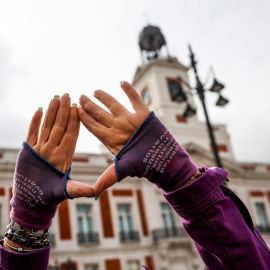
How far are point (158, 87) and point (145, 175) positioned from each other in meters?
23.7

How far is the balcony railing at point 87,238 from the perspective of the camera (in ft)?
59.9

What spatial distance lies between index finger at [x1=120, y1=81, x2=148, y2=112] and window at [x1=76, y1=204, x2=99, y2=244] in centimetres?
1735

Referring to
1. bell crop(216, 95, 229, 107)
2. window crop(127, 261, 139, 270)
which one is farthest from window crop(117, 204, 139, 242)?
bell crop(216, 95, 229, 107)

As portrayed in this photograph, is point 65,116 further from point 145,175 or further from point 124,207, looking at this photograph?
point 124,207

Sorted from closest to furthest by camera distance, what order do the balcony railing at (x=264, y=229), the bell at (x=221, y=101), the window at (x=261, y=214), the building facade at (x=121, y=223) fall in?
the bell at (x=221, y=101) < the building facade at (x=121, y=223) < the balcony railing at (x=264, y=229) < the window at (x=261, y=214)

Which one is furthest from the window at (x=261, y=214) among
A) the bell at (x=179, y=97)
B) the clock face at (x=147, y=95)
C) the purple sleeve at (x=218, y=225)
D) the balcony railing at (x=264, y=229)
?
the purple sleeve at (x=218, y=225)

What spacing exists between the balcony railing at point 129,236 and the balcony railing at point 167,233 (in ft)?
2.76

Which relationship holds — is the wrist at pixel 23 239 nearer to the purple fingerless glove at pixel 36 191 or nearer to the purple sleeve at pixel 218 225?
the purple fingerless glove at pixel 36 191

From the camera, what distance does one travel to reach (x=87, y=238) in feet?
60.5

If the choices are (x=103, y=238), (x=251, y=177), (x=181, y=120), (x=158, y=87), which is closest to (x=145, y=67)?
(x=158, y=87)

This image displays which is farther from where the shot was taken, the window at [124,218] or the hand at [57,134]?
the window at [124,218]

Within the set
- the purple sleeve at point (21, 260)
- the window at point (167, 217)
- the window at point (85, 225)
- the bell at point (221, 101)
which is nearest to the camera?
the purple sleeve at point (21, 260)

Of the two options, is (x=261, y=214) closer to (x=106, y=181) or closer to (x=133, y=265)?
(x=133, y=265)

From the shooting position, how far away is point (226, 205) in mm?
1543
